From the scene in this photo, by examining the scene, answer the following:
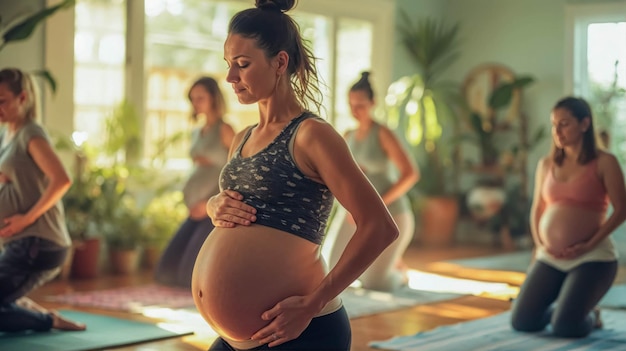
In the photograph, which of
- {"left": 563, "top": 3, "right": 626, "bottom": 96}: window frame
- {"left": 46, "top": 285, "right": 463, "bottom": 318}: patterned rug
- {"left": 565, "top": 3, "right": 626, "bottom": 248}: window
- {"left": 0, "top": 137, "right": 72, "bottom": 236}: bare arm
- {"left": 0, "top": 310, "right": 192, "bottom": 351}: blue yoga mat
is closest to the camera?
{"left": 0, "top": 137, "right": 72, "bottom": 236}: bare arm

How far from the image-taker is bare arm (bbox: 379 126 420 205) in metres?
5.26

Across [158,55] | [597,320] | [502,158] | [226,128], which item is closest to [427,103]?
[502,158]

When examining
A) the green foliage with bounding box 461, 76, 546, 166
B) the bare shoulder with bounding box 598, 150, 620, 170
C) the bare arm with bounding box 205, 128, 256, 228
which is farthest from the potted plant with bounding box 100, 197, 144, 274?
the bare arm with bounding box 205, 128, 256, 228

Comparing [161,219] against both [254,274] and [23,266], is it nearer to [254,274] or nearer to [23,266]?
[23,266]

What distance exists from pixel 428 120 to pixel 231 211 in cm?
669

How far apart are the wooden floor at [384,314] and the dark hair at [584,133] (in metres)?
0.96

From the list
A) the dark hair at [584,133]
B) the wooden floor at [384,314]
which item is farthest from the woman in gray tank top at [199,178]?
the dark hair at [584,133]

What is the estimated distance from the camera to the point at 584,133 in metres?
4.03

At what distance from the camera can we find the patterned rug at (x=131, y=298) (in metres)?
4.75

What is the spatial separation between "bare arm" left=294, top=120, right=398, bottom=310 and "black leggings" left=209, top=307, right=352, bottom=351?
0.07 m

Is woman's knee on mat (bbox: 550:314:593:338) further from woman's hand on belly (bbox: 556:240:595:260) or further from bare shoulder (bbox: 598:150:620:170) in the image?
bare shoulder (bbox: 598:150:620:170)

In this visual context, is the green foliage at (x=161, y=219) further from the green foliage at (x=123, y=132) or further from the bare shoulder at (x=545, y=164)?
the bare shoulder at (x=545, y=164)

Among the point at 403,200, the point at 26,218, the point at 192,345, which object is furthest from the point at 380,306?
the point at 26,218

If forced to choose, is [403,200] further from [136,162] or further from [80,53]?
[80,53]
